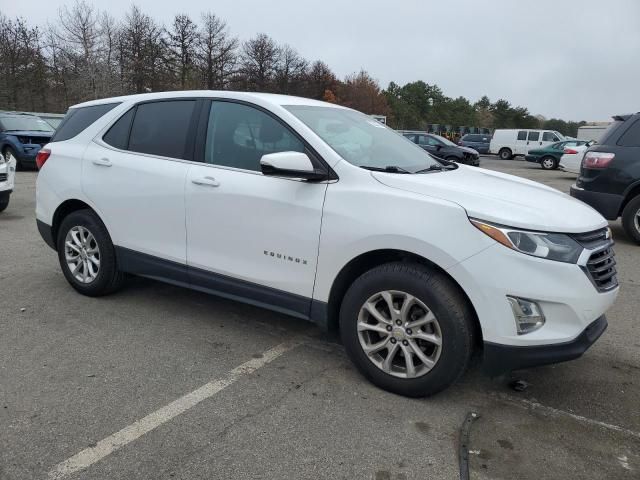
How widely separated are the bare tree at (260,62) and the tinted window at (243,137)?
53.4m

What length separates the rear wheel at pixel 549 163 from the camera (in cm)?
2577

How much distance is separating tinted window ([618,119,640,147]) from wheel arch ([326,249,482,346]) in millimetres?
5836

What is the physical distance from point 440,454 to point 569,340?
914 mm

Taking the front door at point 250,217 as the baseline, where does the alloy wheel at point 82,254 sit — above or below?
below

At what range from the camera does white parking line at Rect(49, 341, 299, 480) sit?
246 cm

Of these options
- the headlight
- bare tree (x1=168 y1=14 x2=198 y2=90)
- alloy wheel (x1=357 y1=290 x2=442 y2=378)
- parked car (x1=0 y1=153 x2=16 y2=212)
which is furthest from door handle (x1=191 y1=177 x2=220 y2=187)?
bare tree (x1=168 y1=14 x2=198 y2=90)

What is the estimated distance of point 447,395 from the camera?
3178 millimetres

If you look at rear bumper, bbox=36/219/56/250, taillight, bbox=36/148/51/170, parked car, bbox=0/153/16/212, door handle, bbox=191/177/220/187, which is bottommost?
parked car, bbox=0/153/16/212

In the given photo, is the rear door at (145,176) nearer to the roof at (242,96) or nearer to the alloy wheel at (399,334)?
the roof at (242,96)

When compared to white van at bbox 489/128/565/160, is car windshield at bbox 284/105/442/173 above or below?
above

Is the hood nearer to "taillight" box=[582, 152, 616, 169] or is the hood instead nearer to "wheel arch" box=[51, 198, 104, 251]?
"wheel arch" box=[51, 198, 104, 251]

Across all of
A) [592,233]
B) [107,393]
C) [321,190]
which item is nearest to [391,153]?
[321,190]

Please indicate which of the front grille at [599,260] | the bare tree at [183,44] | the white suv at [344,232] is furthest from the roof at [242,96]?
the bare tree at [183,44]

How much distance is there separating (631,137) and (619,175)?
1.83 ft
